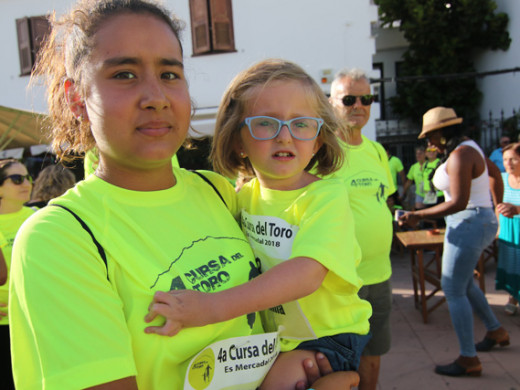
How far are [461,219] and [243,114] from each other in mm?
2971

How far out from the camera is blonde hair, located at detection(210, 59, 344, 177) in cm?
171

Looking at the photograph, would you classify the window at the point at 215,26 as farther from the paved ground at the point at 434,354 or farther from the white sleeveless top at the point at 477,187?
the white sleeveless top at the point at 477,187

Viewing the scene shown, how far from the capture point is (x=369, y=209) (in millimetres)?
2938

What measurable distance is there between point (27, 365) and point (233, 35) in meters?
11.3

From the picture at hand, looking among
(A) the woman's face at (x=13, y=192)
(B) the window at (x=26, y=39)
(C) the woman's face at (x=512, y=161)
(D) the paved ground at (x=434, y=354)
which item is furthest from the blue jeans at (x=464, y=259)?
(B) the window at (x=26, y=39)

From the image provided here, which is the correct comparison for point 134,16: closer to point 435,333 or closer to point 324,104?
point 324,104

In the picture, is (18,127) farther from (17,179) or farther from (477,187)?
(477,187)

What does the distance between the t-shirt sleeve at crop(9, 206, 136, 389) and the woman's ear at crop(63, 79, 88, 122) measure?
0.37 meters

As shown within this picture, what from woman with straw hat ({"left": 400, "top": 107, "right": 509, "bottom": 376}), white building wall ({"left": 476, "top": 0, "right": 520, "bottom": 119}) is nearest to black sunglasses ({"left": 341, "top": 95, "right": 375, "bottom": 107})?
woman with straw hat ({"left": 400, "top": 107, "right": 509, "bottom": 376})

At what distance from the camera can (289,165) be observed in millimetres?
1642

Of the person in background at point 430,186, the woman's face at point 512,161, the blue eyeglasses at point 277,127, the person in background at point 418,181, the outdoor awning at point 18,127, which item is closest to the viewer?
the blue eyeglasses at point 277,127

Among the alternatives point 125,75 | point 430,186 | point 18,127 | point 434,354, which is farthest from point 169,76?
point 18,127

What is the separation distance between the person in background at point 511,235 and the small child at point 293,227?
3.88m

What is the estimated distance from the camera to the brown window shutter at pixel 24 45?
12414mm
